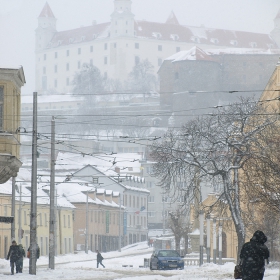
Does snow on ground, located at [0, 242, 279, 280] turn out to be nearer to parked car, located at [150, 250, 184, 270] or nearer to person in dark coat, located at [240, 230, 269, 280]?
parked car, located at [150, 250, 184, 270]

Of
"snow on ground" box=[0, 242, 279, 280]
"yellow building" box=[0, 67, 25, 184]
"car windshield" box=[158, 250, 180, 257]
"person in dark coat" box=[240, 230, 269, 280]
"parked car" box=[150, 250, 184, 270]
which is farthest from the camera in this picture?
"car windshield" box=[158, 250, 180, 257]

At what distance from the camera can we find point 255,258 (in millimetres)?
14023

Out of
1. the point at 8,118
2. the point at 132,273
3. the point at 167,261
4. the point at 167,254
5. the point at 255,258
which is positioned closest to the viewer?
the point at 255,258

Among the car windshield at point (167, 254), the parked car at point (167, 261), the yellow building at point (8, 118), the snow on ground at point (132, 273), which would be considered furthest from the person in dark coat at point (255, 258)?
the car windshield at point (167, 254)

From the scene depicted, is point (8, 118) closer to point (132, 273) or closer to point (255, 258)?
point (132, 273)

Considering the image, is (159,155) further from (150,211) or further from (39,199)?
(150,211)

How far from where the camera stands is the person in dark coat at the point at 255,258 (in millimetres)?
13914

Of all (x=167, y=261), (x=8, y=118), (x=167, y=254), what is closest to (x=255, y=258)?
(x=8, y=118)

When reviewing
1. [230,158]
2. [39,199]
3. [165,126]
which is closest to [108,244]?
[39,199]

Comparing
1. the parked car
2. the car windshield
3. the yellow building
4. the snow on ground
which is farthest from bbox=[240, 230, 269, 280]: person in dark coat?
the car windshield

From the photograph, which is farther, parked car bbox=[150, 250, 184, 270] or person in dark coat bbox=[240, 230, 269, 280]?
parked car bbox=[150, 250, 184, 270]

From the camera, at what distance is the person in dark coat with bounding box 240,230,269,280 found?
1391 centimetres

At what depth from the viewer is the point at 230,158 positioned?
107 feet

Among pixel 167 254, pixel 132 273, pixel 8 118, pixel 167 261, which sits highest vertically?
pixel 8 118
